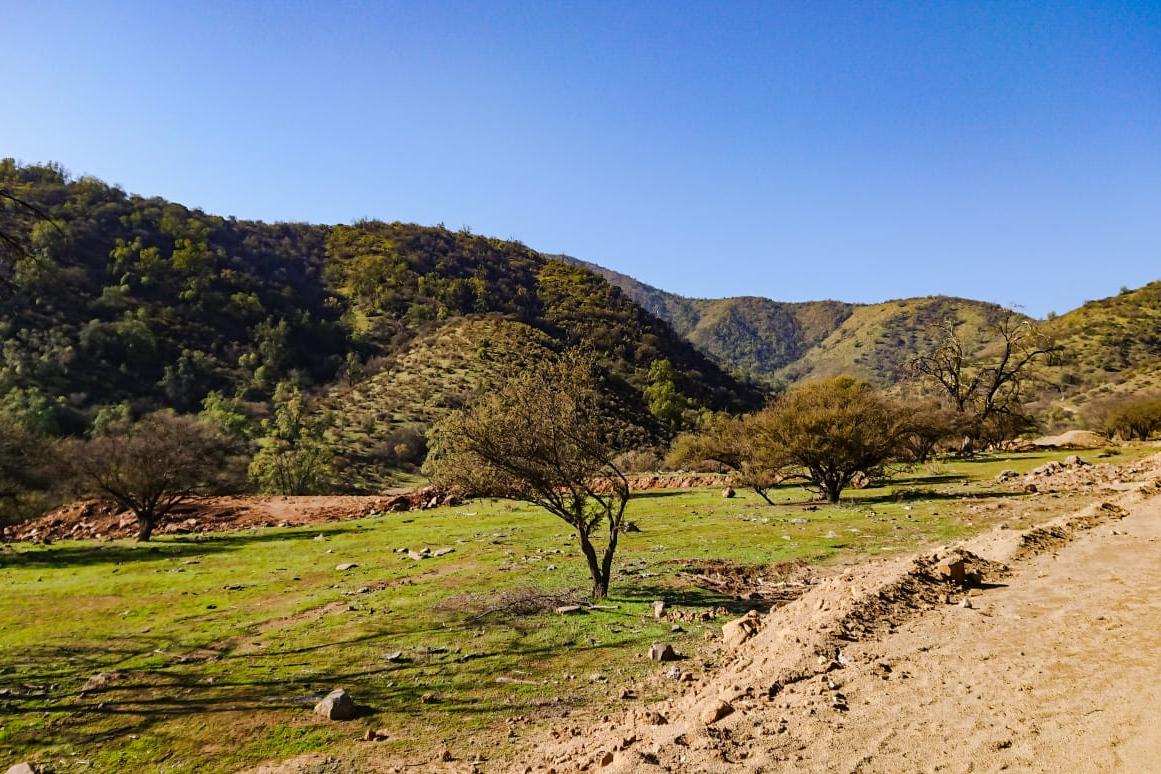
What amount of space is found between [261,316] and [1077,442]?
→ 345 ft

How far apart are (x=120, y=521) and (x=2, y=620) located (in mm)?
23383

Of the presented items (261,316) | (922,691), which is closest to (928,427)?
(922,691)

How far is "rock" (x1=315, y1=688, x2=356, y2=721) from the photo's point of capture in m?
8.48

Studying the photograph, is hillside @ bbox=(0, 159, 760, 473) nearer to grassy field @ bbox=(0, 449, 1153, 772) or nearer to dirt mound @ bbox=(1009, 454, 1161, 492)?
grassy field @ bbox=(0, 449, 1153, 772)

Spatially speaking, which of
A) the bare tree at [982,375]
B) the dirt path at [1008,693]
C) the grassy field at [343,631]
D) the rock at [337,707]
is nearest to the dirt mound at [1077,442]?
the bare tree at [982,375]

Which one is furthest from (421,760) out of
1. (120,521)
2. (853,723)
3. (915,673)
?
(120,521)

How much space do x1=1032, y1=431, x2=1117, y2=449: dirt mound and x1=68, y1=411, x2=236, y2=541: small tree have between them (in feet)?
182

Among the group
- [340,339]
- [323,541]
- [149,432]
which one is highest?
[340,339]

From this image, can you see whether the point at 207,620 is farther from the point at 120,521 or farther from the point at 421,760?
the point at 120,521

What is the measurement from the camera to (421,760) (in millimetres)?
7258

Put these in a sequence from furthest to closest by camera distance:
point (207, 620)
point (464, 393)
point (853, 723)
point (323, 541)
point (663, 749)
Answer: point (464, 393) < point (323, 541) < point (207, 620) < point (853, 723) < point (663, 749)

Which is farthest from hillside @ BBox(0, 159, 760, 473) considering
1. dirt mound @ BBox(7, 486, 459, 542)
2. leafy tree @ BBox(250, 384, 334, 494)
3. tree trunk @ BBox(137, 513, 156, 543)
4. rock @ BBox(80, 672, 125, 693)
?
rock @ BBox(80, 672, 125, 693)

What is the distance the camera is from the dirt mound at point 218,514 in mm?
34562

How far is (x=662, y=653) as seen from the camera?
10.1 m
